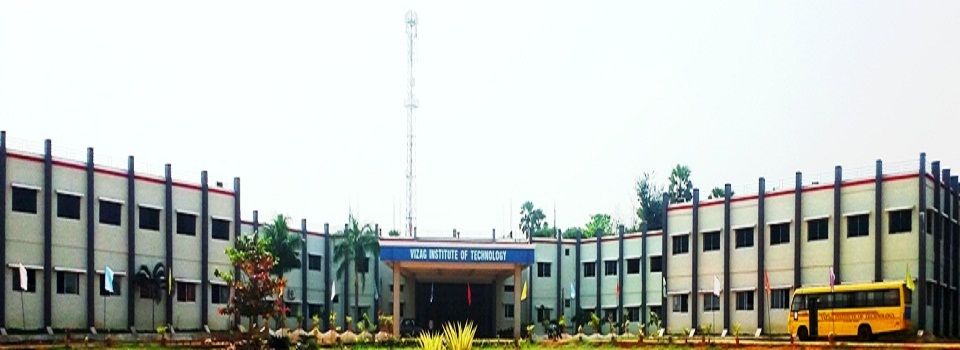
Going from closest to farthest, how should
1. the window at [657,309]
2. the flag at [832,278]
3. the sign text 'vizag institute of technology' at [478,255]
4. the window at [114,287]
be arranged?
1. the flag at [832,278]
2. the window at [114,287]
3. the sign text 'vizag institute of technology' at [478,255]
4. the window at [657,309]

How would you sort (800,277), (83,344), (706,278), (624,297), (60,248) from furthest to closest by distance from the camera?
(624,297)
(706,278)
(800,277)
(60,248)
(83,344)

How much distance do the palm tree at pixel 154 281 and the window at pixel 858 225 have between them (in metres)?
34.4

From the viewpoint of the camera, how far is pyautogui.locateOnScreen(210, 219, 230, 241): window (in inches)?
2300

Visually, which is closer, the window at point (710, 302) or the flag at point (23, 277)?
the flag at point (23, 277)

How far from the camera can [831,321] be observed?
147 feet

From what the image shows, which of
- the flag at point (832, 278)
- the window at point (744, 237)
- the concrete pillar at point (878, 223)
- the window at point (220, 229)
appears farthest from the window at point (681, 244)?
the window at point (220, 229)

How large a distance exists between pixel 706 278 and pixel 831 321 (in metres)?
14.8

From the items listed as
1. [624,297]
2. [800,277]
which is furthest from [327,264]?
[800,277]

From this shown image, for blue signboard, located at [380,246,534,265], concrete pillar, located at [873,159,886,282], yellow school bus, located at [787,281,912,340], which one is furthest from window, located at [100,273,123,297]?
concrete pillar, located at [873,159,886,282]

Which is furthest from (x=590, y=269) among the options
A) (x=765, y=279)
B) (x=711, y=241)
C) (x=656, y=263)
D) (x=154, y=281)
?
(x=154, y=281)

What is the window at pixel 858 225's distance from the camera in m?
51.2

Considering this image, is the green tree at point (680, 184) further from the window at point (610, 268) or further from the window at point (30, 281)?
the window at point (30, 281)

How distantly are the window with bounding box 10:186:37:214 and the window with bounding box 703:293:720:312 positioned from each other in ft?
115

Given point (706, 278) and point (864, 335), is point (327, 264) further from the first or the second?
point (864, 335)
